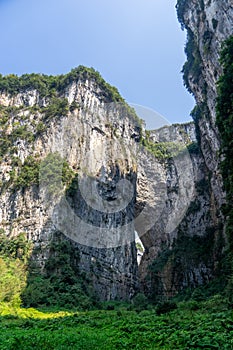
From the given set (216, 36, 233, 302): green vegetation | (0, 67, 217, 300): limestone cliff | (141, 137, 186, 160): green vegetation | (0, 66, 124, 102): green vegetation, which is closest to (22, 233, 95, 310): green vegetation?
(0, 67, 217, 300): limestone cliff

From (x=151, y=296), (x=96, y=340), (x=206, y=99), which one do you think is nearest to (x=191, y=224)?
(x=151, y=296)

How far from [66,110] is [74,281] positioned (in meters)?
16.8

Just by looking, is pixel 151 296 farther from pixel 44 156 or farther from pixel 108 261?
pixel 44 156

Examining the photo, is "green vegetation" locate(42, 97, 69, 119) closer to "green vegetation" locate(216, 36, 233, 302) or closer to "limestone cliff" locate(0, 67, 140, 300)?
"limestone cliff" locate(0, 67, 140, 300)

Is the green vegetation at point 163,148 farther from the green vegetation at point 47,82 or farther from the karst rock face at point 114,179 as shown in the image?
the green vegetation at point 47,82

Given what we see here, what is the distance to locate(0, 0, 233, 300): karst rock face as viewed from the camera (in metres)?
26.8

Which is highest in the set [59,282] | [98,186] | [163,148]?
[163,148]

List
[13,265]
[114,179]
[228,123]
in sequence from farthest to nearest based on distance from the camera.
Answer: [114,179], [13,265], [228,123]

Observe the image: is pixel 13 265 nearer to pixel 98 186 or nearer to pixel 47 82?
pixel 98 186

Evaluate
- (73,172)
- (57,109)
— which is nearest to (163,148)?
(57,109)

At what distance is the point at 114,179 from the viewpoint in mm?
34406

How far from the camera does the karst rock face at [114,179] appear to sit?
26812 millimetres

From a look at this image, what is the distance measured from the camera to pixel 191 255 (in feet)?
107

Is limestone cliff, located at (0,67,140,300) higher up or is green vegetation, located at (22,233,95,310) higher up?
limestone cliff, located at (0,67,140,300)
